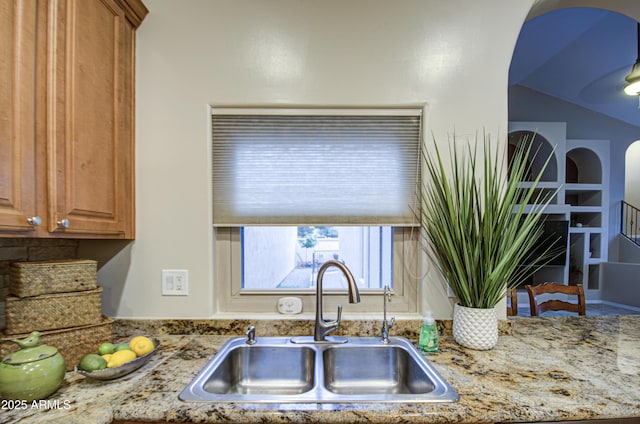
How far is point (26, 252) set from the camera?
1.26 meters

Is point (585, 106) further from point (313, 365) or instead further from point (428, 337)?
point (313, 365)

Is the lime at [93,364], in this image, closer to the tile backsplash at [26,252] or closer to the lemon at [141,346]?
the lemon at [141,346]

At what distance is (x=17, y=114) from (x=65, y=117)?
0.50 ft

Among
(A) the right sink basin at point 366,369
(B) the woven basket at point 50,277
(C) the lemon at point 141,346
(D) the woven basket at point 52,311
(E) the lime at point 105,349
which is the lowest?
(A) the right sink basin at point 366,369

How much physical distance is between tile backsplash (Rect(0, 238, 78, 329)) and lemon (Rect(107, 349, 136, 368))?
1.42 ft

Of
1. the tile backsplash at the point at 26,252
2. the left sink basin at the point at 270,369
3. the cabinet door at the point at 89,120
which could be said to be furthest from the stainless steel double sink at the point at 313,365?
the tile backsplash at the point at 26,252

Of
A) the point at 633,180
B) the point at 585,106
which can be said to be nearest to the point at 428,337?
the point at 585,106

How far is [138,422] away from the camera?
893mm

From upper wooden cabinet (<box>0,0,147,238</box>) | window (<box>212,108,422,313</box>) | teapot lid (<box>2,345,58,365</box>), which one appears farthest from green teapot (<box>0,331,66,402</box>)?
window (<box>212,108,422,313</box>)

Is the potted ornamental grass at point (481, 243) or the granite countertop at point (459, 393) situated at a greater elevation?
the potted ornamental grass at point (481, 243)

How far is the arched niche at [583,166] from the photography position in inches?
224

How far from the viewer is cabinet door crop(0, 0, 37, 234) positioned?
845 millimetres

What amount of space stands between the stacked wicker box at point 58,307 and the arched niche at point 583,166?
7.37 meters

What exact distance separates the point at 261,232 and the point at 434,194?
873 millimetres
